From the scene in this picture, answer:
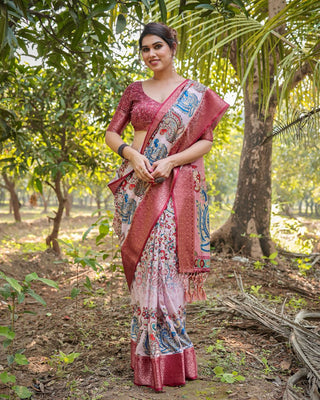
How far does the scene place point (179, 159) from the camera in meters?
2.07

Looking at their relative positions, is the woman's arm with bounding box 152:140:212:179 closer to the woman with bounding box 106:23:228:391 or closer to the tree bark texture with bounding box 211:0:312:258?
the woman with bounding box 106:23:228:391

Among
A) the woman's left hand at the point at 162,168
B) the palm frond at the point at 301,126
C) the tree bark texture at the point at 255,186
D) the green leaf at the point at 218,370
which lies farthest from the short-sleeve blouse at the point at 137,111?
the tree bark texture at the point at 255,186

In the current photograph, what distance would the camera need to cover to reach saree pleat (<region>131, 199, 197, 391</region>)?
6.43 feet

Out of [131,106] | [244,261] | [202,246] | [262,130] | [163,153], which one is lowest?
[244,261]

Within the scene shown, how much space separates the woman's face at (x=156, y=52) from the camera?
2.06m

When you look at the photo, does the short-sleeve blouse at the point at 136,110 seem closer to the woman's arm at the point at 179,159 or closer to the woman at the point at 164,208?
the woman at the point at 164,208

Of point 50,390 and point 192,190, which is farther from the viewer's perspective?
point 192,190

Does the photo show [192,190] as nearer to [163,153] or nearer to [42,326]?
[163,153]

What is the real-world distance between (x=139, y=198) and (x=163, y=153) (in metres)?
0.27

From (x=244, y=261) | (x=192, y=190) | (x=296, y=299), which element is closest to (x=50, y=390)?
(x=192, y=190)

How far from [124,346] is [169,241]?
89cm

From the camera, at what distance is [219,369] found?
209 centimetres

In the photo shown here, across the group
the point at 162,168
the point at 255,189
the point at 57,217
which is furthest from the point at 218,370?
the point at 57,217

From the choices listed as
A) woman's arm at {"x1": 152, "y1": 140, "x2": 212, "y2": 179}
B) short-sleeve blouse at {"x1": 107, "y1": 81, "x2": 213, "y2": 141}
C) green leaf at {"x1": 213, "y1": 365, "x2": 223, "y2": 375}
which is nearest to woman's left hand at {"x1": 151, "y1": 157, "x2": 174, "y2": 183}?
woman's arm at {"x1": 152, "y1": 140, "x2": 212, "y2": 179}
